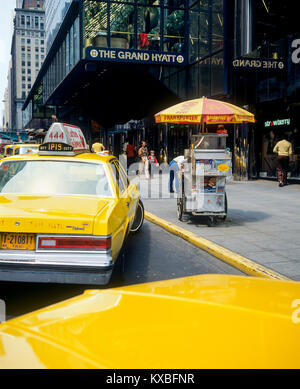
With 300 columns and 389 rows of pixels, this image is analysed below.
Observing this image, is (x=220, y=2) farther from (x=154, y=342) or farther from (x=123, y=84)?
(x=154, y=342)

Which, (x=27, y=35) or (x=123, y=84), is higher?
(x=27, y=35)

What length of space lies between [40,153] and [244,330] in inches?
176

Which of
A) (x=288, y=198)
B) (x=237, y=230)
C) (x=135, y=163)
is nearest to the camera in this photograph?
(x=237, y=230)

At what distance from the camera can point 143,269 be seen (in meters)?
5.66

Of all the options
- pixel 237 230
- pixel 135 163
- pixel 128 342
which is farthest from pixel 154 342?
pixel 135 163

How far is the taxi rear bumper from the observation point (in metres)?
4.05

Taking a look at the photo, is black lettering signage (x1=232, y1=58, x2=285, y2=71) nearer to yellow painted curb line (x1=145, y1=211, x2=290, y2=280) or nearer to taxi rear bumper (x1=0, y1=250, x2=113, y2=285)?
yellow painted curb line (x1=145, y1=211, x2=290, y2=280)

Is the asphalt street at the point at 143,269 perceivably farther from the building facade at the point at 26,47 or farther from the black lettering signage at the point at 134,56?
the building facade at the point at 26,47

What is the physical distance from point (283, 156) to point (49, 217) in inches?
530

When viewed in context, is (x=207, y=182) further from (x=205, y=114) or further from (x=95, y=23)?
(x=95, y=23)

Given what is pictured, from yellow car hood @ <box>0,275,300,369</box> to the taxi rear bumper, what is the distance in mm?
1862

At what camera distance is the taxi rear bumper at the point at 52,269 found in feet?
13.3

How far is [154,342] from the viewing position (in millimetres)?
1524

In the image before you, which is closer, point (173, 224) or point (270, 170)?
point (173, 224)
